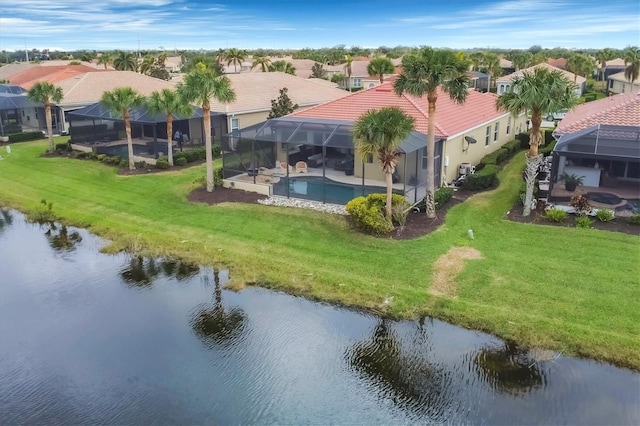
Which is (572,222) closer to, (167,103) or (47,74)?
(167,103)

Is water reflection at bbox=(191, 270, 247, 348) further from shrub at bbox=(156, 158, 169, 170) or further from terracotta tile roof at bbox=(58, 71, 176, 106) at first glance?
terracotta tile roof at bbox=(58, 71, 176, 106)

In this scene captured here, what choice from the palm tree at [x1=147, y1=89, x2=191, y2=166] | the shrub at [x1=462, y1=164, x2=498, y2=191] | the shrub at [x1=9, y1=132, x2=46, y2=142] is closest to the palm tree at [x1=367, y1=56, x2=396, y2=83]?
the palm tree at [x1=147, y1=89, x2=191, y2=166]

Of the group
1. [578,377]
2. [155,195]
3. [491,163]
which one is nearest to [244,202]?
[155,195]

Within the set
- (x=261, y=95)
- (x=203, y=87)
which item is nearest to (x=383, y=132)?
(x=203, y=87)

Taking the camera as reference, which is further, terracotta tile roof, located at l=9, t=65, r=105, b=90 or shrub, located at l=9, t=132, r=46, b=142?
terracotta tile roof, located at l=9, t=65, r=105, b=90

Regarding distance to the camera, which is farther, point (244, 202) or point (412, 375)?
point (244, 202)

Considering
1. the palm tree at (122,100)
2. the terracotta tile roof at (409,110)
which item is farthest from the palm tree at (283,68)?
the terracotta tile roof at (409,110)

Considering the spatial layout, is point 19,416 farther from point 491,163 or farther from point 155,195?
point 491,163
